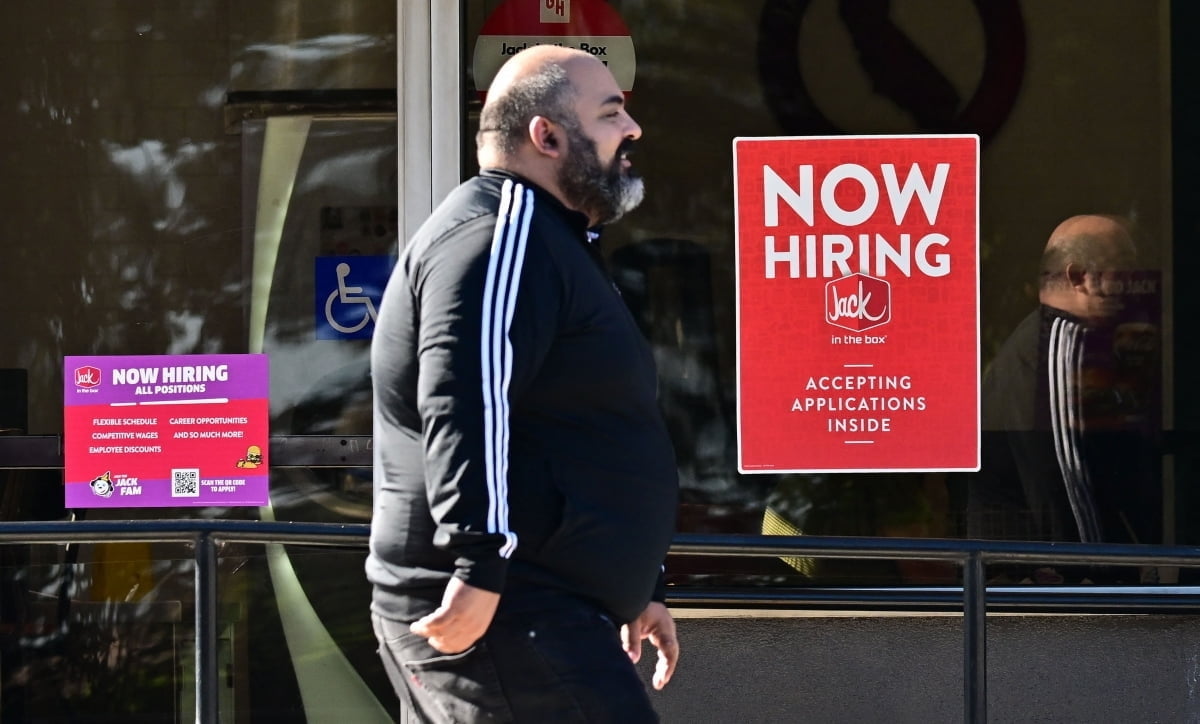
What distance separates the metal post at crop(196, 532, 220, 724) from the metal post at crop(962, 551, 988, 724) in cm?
186

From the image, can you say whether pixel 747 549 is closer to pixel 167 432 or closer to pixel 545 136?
pixel 545 136

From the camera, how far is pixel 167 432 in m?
5.41

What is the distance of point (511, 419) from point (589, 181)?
1.49 ft

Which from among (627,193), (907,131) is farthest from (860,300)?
(627,193)

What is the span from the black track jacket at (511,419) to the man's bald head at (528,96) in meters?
0.07

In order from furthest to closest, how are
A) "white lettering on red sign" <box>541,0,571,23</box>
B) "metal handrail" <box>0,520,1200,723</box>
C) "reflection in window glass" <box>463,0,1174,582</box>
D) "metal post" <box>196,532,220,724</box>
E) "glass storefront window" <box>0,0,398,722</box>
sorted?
"glass storefront window" <box>0,0,398,722</box> → "white lettering on red sign" <box>541,0,571,23</box> → "reflection in window glass" <box>463,0,1174,582</box> → "metal post" <box>196,532,220,724</box> → "metal handrail" <box>0,520,1200,723</box>

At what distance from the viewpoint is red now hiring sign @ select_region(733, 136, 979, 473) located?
5180 millimetres

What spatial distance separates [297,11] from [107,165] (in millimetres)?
858

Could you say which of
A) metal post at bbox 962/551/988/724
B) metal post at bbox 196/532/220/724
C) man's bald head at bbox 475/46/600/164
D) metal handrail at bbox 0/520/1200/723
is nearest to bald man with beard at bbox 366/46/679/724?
man's bald head at bbox 475/46/600/164

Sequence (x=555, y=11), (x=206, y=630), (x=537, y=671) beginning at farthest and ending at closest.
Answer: (x=555, y=11) < (x=206, y=630) < (x=537, y=671)

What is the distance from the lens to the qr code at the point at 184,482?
213 inches

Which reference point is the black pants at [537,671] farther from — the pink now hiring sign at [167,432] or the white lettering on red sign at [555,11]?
the white lettering on red sign at [555,11]

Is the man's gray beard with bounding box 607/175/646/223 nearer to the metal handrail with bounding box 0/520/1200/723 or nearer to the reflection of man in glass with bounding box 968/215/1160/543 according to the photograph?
the metal handrail with bounding box 0/520/1200/723

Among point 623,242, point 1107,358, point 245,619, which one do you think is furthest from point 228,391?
point 1107,358
